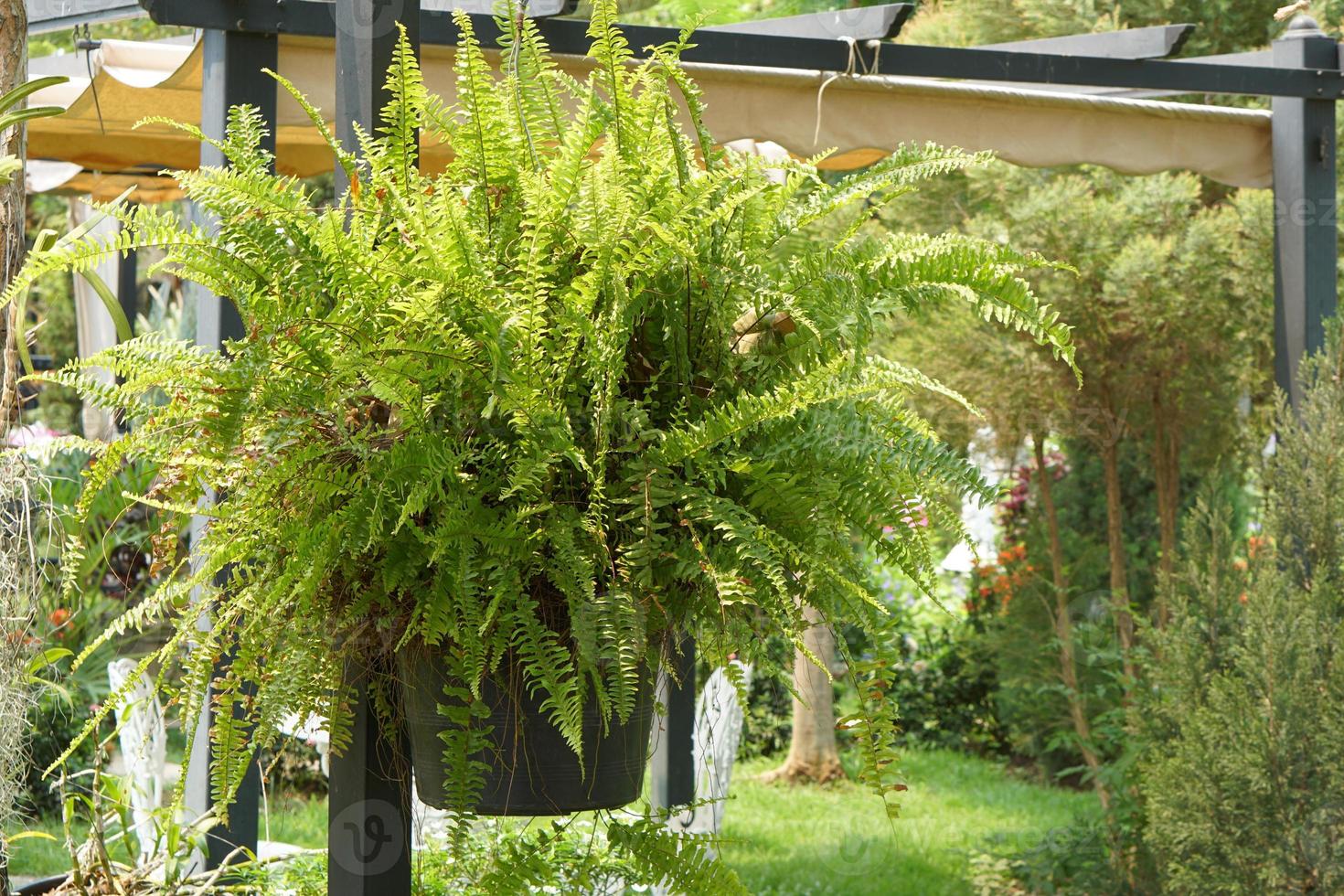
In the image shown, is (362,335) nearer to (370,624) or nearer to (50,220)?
(370,624)

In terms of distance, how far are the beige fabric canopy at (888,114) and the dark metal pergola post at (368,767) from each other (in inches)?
58.8

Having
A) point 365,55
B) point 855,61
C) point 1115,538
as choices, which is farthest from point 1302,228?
point 365,55

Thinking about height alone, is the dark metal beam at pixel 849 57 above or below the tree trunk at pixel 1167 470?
above

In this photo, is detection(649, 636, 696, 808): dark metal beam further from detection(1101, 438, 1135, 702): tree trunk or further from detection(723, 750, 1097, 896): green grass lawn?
detection(1101, 438, 1135, 702): tree trunk

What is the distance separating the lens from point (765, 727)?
7.54 metres

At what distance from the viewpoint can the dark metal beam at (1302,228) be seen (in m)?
3.67

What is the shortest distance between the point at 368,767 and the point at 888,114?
256cm

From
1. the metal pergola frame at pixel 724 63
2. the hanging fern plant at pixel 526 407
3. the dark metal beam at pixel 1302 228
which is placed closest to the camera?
the hanging fern plant at pixel 526 407

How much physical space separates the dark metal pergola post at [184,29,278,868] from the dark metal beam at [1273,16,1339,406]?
2.71 metres

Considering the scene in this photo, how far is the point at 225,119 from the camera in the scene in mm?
2537

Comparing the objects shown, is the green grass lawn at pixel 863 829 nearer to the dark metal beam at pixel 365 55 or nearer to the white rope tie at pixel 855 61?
the white rope tie at pixel 855 61

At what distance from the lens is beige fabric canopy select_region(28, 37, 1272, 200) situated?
323 cm

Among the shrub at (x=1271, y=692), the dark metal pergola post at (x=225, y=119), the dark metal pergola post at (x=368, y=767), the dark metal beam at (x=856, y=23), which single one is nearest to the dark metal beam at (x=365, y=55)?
the dark metal pergola post at (x=368, y=767)

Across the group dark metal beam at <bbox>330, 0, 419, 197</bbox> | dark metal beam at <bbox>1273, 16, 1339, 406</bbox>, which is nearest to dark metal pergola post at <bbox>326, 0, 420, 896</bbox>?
dark metal beam at <bbox>330, 0, 419, 197</bbox>
